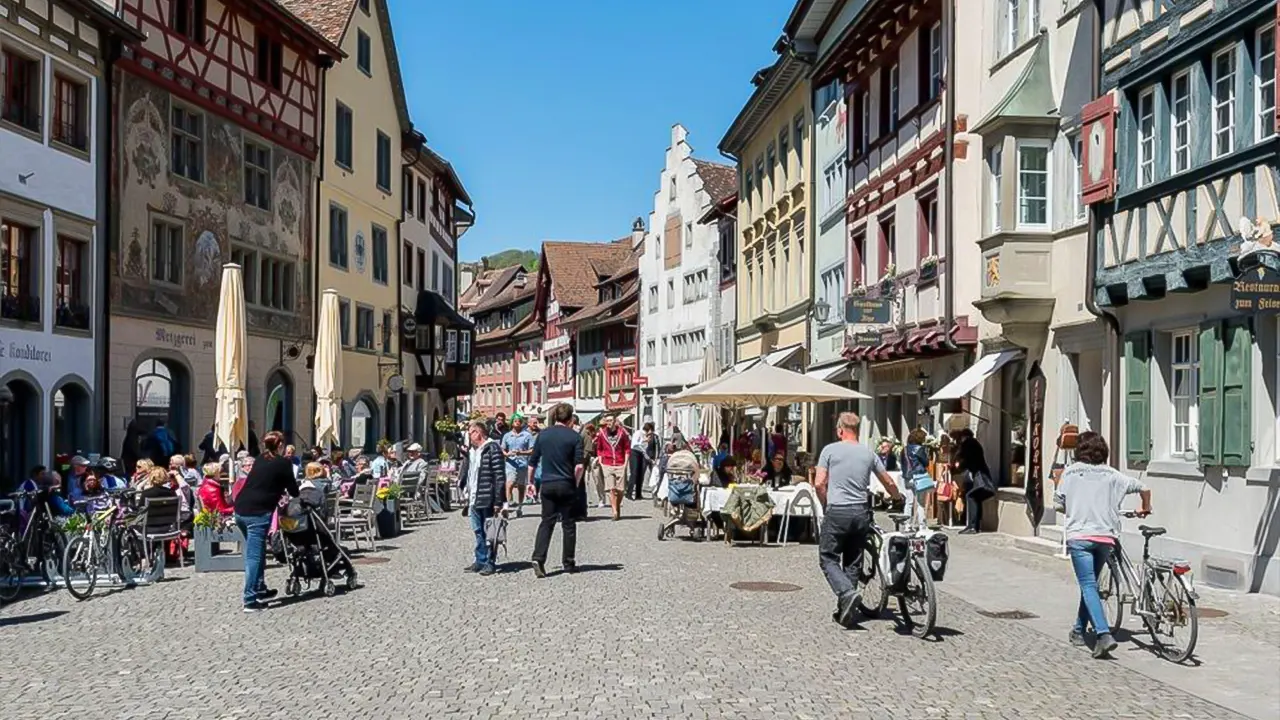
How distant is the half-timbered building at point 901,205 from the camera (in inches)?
952

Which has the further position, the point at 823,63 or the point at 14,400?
the point at 823,63

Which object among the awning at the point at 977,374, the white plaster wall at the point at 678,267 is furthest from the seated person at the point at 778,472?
the white plaster wall at the point at 678,267

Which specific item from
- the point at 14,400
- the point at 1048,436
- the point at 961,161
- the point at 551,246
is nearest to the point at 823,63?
the point at 961,161

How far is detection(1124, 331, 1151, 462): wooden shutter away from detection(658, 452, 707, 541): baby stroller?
606 cm

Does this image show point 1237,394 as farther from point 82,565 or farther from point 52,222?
point 52,222

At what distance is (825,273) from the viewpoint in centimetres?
3619

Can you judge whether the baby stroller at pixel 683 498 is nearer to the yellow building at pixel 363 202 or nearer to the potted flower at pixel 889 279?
the potted flower at pixel 889 279

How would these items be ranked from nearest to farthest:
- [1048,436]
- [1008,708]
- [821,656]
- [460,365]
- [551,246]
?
[1008,708] < [821,656] < [1048,436] < [460,365] < [551,246]

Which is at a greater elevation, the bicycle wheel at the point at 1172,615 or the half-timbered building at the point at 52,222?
the half-timbered building at the point at 52,222

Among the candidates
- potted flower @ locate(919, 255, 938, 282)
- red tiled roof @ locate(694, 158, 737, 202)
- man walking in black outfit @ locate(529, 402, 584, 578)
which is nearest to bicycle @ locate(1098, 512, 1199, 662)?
man walking in black outfit @ locate(529, 402, 584, 578)

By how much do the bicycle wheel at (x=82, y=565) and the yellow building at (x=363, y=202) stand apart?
23614 mm

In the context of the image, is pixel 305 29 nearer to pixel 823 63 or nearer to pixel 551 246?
pixel 823 63

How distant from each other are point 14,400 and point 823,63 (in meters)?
19.4

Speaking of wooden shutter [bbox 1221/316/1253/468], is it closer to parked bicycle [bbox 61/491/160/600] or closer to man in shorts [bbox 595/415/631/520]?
parked bicycle [bbox 61/491/160/600]
